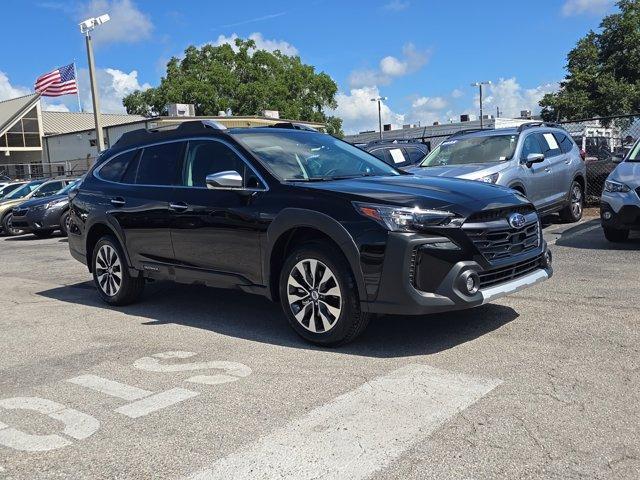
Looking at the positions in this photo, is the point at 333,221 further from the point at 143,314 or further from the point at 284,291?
the point at 143,314

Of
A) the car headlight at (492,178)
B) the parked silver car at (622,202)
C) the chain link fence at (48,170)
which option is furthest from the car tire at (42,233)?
the chain link fence at (48,170)

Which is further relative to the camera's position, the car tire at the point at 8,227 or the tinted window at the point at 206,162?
the car tire at the point at 8,227

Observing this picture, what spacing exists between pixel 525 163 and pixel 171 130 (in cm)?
585

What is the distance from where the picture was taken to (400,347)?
4953 millimetres

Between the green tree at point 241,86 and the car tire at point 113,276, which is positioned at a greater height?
the green tree at point 241,86

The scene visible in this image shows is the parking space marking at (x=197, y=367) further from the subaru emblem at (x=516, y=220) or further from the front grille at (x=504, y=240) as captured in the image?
the subaru emblem at (x=516, y=220)

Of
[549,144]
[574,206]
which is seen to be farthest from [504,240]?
[574,206]

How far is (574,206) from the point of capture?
11758 millimetres

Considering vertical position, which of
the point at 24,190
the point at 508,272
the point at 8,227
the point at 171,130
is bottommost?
the point at 8,227

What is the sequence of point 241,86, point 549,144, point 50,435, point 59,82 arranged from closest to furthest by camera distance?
point 50,435
point 549,144
point 59,82
point 241,86

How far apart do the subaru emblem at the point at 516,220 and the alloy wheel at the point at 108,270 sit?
13.4ft

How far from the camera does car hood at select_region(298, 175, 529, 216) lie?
15.5 ft

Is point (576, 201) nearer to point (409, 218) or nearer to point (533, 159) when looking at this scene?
point (533, 159)

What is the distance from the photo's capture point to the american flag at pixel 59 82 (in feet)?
104
